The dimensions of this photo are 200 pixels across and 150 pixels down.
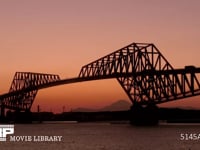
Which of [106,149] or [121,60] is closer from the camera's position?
[106,149]

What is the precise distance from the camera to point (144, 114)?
498 feet

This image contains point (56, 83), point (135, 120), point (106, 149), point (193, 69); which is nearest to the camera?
point (106, 149)

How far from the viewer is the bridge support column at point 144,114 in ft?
499

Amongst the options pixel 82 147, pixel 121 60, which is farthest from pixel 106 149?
pixel 121 60

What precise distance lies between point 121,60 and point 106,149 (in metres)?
82.3

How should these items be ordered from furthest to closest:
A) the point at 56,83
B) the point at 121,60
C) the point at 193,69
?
the point at 56,83 → the point at 121,60 → the point at 193,69

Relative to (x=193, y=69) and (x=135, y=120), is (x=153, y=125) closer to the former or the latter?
(x=135, y=120)

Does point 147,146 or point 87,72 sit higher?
point 87,72

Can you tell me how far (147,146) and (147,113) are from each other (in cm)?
5866

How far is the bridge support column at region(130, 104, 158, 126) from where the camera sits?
499ft

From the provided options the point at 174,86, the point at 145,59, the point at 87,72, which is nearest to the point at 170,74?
the point at 174,86

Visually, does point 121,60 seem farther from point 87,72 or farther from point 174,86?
point 174,86

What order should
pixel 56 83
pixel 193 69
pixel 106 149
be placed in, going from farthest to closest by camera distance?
pixel 56 83
pixel 193 69
pixel 106 149

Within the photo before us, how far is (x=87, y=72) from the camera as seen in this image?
579ft
